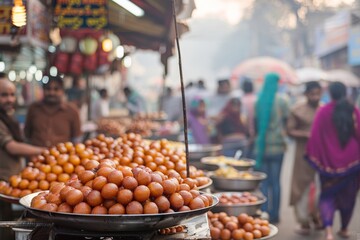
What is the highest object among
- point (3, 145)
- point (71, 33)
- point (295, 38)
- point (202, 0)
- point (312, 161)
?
point (295, 38)

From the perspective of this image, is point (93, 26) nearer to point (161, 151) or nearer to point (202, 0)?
point (202, 0)

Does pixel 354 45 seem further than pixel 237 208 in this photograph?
Yes

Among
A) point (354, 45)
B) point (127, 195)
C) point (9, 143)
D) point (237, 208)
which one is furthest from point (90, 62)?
point (354, 45)

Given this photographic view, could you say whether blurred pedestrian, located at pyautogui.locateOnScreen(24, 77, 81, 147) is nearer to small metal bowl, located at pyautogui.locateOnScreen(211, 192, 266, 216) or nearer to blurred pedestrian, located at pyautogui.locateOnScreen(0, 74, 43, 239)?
blurred pedestrian, located at pyautogui.locateOnScreen(0, 74, 43, 239)

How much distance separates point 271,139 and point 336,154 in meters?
1.43

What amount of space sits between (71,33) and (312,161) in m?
6.00

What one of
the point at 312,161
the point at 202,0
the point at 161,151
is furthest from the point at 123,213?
the point at 312,161

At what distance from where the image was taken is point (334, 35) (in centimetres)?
2191

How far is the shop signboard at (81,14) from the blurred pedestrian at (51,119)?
3.26ft

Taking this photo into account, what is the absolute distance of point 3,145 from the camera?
15.1 ft

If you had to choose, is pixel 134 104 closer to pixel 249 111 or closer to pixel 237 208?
pixel 249 111

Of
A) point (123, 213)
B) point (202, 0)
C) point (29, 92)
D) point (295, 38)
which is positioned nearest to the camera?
point (123, 213)

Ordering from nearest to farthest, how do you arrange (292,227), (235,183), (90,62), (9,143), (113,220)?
(113,220), (9,143), (235,183), (292,227), (90,62)

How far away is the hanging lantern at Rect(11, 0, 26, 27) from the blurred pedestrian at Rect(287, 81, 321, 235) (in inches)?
162
